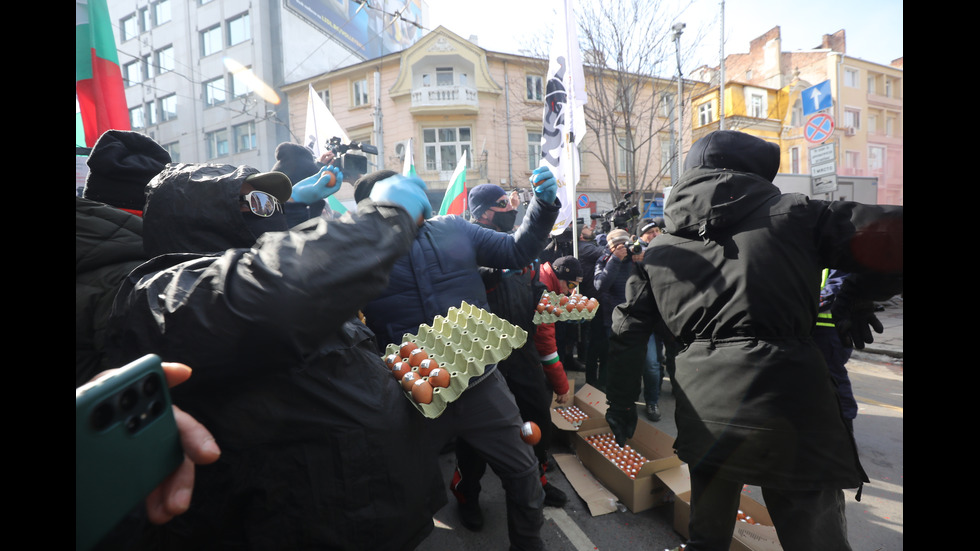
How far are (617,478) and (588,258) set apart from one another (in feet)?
9.88

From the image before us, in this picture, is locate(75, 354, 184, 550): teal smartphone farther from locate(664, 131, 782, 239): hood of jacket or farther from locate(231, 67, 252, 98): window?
locate(231, 67, 252, 98): window

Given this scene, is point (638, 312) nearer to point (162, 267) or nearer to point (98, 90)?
point (162, 267)

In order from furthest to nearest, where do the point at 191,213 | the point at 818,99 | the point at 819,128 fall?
the point at 818,99
the point at 819,128
the point at 191,213

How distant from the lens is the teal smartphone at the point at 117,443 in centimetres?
63

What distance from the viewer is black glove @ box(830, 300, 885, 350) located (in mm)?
2061

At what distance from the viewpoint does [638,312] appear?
2107mm

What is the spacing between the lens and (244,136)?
878 inches

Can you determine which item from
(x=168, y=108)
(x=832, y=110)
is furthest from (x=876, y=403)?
(x=168, y=108)

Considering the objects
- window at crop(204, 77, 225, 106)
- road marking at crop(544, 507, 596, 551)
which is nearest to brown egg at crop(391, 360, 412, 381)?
road marking at crop(544, 507, 596, 551)

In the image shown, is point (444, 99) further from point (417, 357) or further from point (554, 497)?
point (417, 357)

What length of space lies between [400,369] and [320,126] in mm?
5995

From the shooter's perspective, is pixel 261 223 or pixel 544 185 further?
pixel 544 185

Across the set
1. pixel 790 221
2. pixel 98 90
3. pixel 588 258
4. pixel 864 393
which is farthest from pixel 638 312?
pixel 864 393

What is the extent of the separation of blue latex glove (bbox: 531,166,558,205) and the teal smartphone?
1927mm
